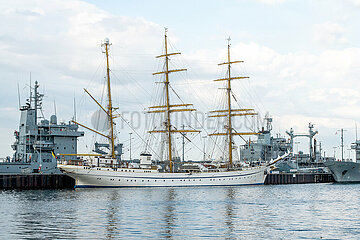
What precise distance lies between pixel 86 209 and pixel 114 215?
5.10 meters

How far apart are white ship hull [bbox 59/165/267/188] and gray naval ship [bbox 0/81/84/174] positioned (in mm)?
13076

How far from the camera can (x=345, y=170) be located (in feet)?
330

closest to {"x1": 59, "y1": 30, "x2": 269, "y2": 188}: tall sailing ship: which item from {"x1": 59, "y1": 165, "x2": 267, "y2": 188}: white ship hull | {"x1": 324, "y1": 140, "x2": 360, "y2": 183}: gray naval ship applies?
{"x1": 59, "y1": 165, "x2": 267, "y2": 188}: white ship hull

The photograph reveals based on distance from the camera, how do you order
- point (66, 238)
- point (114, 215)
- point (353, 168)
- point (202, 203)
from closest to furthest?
point (66, 238) → point (114, 215) → point (202, 203) → point (353, 168)

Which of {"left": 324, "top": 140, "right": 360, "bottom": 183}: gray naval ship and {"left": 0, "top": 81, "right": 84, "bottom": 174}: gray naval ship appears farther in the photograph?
{"left": 324, "top": 140, "right": 360, "bottom": 183}: gray naval ship

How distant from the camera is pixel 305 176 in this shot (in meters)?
107

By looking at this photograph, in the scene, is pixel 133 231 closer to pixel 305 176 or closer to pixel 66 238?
pixel 66 238

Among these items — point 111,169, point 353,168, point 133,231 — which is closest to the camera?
point 133,231

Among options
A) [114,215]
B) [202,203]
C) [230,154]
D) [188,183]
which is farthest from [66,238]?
[230,154]

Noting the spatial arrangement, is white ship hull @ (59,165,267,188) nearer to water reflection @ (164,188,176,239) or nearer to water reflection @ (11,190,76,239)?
water reflection @ (11,190,76,239)

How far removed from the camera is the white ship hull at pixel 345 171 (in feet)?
325

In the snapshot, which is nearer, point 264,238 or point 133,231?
point 264,238

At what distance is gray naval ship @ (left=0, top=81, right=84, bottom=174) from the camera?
8050 centimetres

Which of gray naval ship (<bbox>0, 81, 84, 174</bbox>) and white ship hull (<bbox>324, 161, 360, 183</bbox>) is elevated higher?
gray naval ship (<bbox>0, 81, 84, 174</bbox>)
